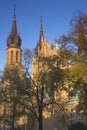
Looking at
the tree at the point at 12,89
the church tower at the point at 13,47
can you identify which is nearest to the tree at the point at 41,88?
the tree at the point at 12,89

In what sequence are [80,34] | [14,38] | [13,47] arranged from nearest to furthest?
1. [80,34]
2. [14,38]
3. [13,47]

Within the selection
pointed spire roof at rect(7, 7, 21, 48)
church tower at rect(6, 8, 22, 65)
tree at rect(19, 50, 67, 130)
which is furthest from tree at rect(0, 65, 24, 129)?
pointed spire roof at rect(7, 7, 21, 48)

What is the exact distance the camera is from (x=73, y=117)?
64.8 metres

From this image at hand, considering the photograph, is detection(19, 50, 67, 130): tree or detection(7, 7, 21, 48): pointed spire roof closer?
detection(19, 50, 67, 130): tree

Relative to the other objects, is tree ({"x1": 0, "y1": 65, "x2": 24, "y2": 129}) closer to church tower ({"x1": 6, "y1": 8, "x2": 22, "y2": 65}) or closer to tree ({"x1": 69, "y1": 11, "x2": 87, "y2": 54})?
tree ({"x1": 69, "y1": 11, "x2": 87, "y2": 54})

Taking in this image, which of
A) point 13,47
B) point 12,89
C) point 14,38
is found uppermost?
point 14,38

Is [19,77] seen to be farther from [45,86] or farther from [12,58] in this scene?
[12,58]

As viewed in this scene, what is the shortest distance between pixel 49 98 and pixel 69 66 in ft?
29.9

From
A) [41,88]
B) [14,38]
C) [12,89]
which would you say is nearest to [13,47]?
[14,38]

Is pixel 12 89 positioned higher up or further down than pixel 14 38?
further down

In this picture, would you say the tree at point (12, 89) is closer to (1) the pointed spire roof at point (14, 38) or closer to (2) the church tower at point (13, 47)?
(2) the church tower at point (13, 47)

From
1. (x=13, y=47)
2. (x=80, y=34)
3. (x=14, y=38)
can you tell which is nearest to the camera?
(x=80, y=34)

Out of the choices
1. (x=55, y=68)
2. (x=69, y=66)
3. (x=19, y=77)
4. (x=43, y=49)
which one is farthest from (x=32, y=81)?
(x=43, y=49)

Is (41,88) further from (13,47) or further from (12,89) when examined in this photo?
(13,47)
